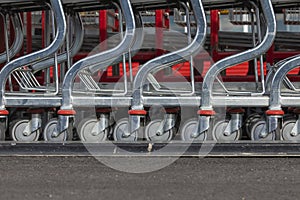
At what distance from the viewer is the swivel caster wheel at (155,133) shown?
8.95 metres

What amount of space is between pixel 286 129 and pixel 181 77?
2.01 meters

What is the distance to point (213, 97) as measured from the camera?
8.52 metres

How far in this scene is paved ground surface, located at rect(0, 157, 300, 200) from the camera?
5.95 m

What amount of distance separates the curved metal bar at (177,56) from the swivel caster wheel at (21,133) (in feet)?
4.11

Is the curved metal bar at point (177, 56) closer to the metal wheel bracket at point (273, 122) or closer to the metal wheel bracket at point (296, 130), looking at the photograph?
the metal wheel bracket at point (273, 122)

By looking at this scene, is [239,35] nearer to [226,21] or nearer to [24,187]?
[226,21]

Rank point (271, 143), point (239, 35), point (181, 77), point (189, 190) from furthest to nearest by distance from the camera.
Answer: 1. point (239, 35)
2. point (181, 77)
3. point (271, 143)
4. point (189, 190)

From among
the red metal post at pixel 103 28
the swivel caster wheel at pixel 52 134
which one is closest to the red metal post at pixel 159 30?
the red metal post at pixel 103 28

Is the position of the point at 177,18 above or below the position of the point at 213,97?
above

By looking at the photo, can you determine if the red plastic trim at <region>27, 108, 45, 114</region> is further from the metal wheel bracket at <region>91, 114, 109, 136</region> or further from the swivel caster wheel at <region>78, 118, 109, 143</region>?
the metal wheel bracket at <region>91, 114, 109, 136</region>

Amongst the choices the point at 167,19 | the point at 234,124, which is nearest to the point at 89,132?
the point at 234,124

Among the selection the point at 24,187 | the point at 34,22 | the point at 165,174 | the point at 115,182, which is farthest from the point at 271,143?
the point at 34,22

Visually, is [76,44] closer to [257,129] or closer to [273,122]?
[257,129]

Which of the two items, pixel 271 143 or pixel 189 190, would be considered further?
pixel 271 143
